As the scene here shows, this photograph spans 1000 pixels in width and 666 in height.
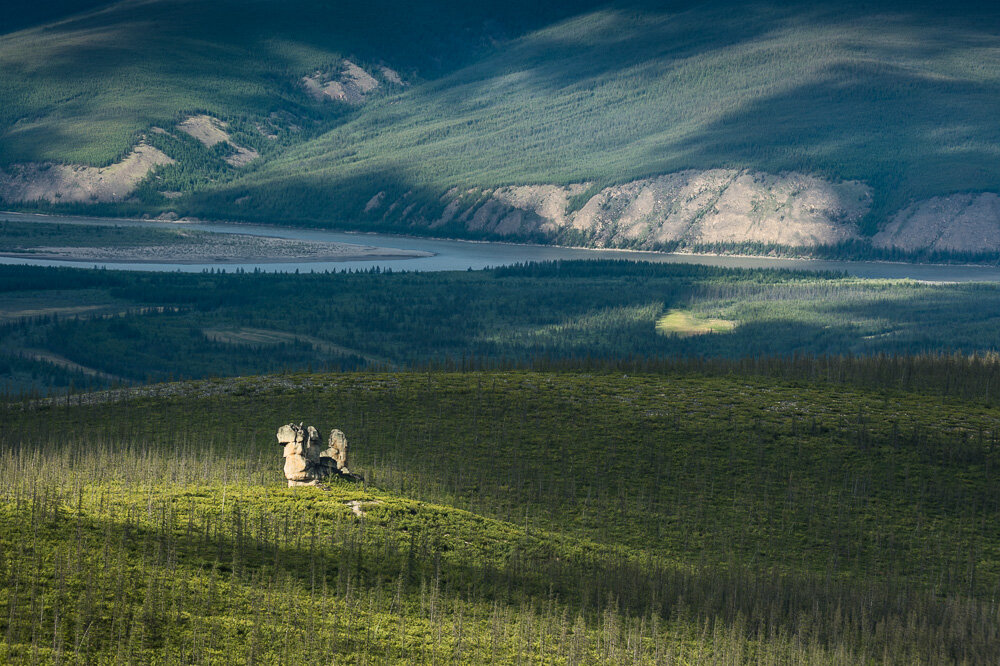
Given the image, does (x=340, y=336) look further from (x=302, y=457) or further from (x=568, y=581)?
(x=568, y=581)

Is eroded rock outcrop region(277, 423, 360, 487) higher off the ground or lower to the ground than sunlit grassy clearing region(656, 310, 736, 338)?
higher

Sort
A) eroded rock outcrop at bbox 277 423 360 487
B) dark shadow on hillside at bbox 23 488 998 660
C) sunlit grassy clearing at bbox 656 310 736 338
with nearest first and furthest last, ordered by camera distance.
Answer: dark shadow on hillside at bbox 23 488 998 660
eroded rock outcrop at bbox 277 423 360 487
sunlit grassy clearing at bbox 656 310 736 338

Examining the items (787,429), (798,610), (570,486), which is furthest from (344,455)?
(787,429)

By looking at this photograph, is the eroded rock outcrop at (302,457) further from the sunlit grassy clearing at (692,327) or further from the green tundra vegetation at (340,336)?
the sunlit grassy clearing at (692,327)

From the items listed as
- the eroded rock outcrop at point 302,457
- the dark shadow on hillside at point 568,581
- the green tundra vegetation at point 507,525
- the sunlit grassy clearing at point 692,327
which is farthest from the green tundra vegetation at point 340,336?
the dark shadow on hillside at point 568,581

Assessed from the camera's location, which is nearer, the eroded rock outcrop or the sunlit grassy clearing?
the eroded rock outcrop

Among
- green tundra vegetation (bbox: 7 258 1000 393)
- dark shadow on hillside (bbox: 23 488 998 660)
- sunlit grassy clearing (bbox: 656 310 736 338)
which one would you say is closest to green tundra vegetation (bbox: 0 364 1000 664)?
dark shadow on hillside (bbox: 23 488 998 660)

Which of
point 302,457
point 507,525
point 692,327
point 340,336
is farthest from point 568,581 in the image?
point 692,327

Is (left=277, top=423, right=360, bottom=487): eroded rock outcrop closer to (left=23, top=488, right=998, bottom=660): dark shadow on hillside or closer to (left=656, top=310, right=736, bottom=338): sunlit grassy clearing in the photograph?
(left=23, top=488, right=998, bottom=660): dark shadow on hillside

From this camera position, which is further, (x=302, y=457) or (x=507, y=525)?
(x=507, y=525)

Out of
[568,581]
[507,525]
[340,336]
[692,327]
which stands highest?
[507,525]
